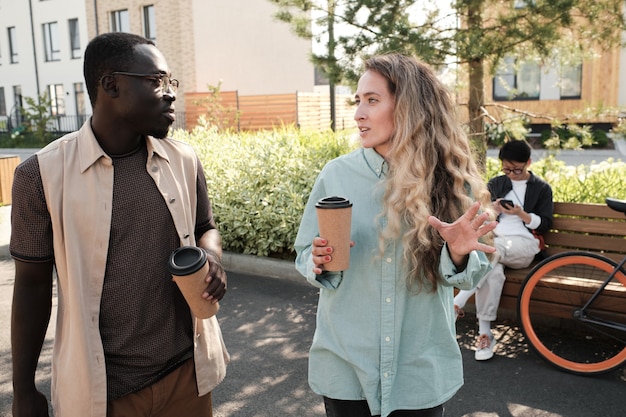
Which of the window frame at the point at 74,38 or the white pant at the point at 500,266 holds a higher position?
the window frame at the point at 74,38

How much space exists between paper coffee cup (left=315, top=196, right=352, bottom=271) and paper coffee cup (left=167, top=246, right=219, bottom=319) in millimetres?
384

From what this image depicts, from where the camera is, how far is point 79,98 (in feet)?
114

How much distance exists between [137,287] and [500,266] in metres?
3.33

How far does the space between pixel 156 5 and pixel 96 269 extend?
1216 inches

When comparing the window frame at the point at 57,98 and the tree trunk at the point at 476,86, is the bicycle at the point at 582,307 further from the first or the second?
the window frame at the point at 57,98

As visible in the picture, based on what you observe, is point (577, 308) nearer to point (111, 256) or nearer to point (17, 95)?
point (111, 256)

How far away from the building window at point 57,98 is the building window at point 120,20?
19.0ft

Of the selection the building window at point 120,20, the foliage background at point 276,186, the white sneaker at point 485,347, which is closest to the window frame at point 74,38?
the building window at point 120,20

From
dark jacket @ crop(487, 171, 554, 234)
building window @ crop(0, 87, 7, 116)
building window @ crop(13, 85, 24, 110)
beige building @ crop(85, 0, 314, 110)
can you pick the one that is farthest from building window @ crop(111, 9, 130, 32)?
dark jacket @ crop(487, 171, 554, 234)

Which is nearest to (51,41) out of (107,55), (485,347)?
(485,347)

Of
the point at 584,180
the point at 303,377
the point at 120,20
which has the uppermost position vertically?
the point at 120,20

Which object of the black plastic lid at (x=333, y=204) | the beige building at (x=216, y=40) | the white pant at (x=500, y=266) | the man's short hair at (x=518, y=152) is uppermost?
the beige building at (x=216, y=40)

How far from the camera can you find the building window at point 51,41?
3581cm

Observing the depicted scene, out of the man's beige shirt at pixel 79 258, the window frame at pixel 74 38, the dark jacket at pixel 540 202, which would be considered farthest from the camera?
the window frame at pixel 74 38
